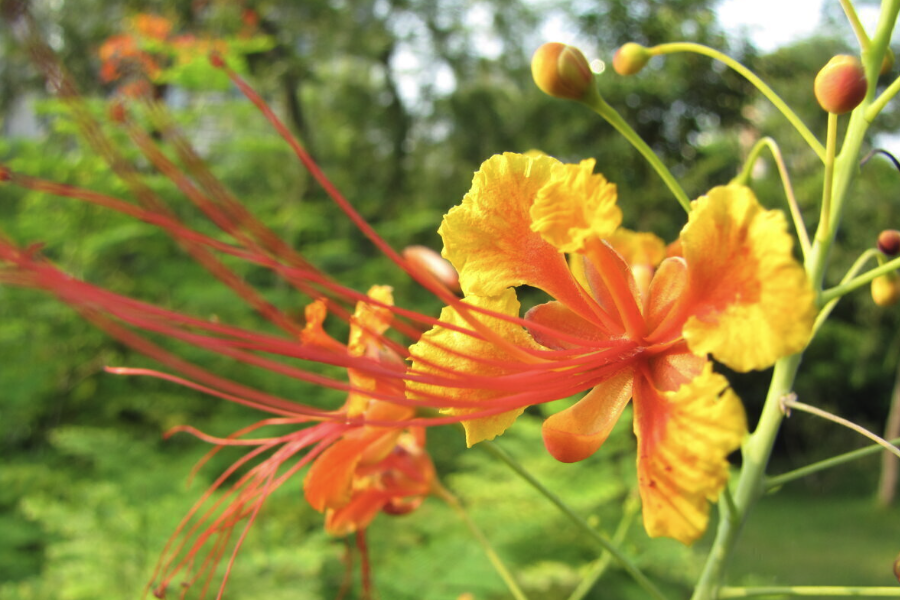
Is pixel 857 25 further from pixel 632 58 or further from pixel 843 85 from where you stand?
pixel 632 58

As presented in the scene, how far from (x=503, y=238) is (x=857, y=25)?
1.44 ft

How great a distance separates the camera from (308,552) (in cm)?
227

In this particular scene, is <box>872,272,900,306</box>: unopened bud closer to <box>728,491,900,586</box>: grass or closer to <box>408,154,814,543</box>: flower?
<box>408,154,814,543</box>: flower

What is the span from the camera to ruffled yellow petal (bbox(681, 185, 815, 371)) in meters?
0.56

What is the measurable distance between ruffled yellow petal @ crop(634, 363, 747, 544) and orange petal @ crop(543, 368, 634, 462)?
91mm

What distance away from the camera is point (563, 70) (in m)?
0.79

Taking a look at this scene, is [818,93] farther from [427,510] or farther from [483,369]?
[427,510]

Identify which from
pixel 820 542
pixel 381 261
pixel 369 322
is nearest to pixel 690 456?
pixel 369 322

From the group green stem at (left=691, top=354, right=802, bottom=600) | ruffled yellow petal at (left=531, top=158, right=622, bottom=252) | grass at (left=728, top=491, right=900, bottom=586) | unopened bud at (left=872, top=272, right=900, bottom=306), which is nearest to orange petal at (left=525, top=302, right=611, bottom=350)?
ruffled yellow petal at (left=531, top=158, right=622, bottom=252)

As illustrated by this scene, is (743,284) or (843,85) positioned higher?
(843,85)

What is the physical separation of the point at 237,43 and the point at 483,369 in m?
3.93

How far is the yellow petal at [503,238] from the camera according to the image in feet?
2.47

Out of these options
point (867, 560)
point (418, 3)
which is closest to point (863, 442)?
point (867, 560)

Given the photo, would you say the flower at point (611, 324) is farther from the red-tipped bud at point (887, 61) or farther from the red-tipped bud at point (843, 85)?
the red-tipped bud at point (887, 61)
